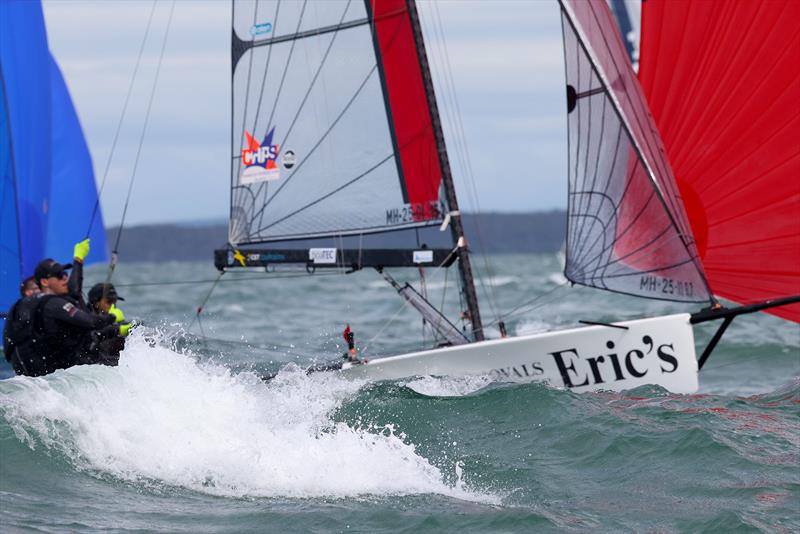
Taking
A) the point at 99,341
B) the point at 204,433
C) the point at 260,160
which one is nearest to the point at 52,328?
the point at 99,341

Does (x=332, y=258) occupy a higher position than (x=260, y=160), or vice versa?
(x=260, y=160)

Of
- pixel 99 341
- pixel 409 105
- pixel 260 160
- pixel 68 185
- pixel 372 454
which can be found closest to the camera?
pixel 372 454

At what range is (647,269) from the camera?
798 centimetres

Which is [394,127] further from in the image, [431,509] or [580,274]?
[431,509]

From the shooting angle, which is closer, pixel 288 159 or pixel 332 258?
pixel 332 258

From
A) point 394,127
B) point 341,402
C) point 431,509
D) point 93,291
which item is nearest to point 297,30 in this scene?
point 394,127

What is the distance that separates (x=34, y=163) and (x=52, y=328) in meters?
3.46

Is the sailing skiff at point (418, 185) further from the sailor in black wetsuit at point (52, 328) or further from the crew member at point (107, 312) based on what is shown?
the sailor in black wetsuit at point (52, 328)

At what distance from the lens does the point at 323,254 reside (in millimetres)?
8742

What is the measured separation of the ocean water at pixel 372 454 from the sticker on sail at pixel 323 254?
35.7 inches

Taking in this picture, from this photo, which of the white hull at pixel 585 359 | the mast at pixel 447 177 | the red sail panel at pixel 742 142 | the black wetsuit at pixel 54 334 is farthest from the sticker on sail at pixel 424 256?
the black wetsuit at pixel 54 334

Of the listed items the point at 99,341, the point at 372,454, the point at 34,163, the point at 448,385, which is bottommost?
the point at 372,454

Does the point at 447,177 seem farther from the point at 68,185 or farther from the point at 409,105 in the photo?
the point at 68,185

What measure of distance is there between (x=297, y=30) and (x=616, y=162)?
248cm
